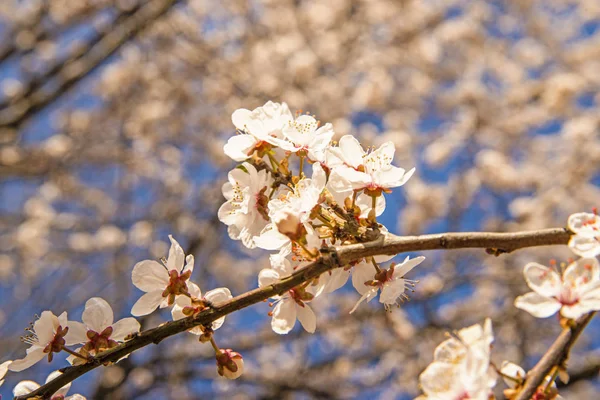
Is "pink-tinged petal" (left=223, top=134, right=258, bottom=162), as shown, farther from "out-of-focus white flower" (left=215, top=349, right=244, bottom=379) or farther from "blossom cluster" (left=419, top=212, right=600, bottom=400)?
"blossom cluster" (left=419, top=212, right=600, bottom=400)

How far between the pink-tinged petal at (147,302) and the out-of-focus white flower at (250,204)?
23 cm

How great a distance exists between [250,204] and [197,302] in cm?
26

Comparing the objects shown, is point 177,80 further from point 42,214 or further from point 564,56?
point 564,56

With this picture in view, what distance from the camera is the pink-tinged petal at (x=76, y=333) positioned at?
1.28 metres

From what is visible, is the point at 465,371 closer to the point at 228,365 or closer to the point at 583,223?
the point at 583,223

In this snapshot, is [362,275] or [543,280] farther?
[362,275]

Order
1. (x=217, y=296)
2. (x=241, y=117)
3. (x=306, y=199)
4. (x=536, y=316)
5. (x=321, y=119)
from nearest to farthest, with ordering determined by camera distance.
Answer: (x=536, y=316) < (x=306, y=199) < (x=217, y=296) < (x=241, y=117) < (x=321, y=119)

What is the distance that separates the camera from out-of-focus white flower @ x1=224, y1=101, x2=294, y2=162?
53.0 inches

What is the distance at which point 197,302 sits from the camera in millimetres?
1220

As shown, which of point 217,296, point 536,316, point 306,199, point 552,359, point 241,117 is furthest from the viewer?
point 241,117

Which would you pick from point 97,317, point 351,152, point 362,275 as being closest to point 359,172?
point 351,152

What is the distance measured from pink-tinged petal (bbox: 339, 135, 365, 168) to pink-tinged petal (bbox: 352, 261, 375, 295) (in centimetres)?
24

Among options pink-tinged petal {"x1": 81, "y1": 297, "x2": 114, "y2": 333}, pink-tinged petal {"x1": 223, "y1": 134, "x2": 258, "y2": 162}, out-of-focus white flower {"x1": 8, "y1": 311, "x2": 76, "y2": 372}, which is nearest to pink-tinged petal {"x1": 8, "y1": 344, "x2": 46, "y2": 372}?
out-of-focus white flower {"x1": 8, "y1": 311, "x2": 76, "y2": 372}

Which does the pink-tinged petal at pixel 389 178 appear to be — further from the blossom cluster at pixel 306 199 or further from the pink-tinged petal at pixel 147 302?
the pink-tinged petal at pixel 147 302
